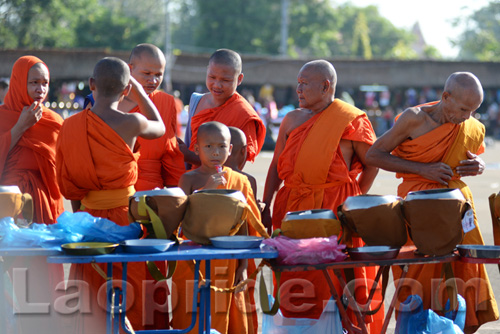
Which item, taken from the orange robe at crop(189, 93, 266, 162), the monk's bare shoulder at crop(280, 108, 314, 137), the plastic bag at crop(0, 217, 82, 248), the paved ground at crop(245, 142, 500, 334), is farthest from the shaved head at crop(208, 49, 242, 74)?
the paved ground at crop(245, 142, 500, 334)

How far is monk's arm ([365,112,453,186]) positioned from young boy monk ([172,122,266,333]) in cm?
85

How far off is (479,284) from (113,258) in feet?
7.56

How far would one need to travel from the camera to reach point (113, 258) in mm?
3492

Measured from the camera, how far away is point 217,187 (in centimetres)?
438

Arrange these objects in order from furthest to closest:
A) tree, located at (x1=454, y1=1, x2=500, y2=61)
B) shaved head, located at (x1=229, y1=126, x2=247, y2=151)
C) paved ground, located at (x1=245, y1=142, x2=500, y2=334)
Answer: tree, located at (x1=454, y1=1, x2=500, y2=61) → paved ground, located at (x1=245, y1=142, x2=500, y2=334) → shaved head, located at (x1=229, y1=126, x2=247, y2=151)

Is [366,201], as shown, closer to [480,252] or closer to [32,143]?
[480,252]

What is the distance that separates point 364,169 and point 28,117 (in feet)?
7.19

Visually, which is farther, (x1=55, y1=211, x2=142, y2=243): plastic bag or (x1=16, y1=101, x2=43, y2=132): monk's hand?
(x1=16, y1=101, x2=43, y2=132): monk's hand

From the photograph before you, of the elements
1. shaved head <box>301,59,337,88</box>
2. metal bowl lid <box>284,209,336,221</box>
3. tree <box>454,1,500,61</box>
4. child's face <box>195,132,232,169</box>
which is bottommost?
metal bowl lid <box>284,209,336,221</box>

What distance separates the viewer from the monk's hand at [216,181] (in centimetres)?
434

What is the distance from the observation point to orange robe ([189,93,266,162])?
5027mm

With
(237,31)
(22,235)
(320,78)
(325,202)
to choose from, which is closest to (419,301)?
(325,202)

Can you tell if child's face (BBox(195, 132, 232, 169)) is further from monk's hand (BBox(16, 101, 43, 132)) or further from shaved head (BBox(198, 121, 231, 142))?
monk's hand (BBox(16, 101, 43, 132))

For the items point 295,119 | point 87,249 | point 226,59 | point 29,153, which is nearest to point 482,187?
point 295,119
